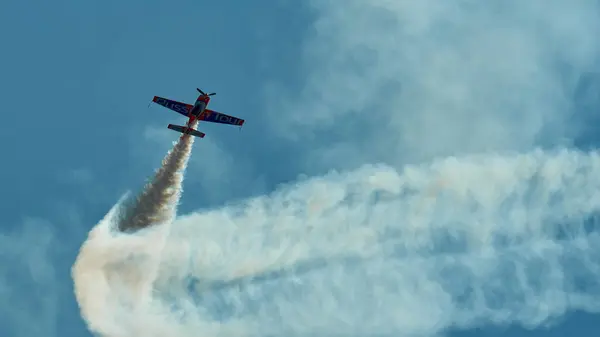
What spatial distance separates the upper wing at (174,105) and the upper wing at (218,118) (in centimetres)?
128

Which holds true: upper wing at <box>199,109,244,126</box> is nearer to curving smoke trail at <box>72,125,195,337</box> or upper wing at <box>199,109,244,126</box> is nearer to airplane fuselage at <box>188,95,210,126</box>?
airplane fuselage at <box>188,95,210,126</box>

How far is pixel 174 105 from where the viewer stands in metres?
85.5

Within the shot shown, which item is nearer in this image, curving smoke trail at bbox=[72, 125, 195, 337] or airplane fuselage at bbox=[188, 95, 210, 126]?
curving smoke trail at bbox=[72, 125, 195, 337]

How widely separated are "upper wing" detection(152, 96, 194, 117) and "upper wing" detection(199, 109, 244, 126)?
1.28 m

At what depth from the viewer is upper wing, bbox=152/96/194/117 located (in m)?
85.1

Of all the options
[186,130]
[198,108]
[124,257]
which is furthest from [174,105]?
[124,257]

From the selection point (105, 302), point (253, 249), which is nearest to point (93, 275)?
point (105, 302)

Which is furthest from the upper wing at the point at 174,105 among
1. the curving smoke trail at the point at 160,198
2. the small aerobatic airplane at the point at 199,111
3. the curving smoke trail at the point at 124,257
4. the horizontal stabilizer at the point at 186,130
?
the curving smoke trail at the point at 124,257

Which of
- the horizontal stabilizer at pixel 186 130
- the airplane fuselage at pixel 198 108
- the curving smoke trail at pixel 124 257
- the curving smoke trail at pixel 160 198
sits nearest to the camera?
the curving smoke trail at pixel 124 257

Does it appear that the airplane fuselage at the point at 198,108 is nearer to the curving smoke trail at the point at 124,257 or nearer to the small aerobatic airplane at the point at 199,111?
the small aerobatic airplane at the point at 199,111

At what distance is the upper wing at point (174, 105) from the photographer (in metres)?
85.1

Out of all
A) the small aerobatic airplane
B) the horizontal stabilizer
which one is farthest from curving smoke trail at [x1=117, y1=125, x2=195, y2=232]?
the small aerobatic airplane

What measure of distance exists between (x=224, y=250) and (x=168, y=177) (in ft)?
24.6

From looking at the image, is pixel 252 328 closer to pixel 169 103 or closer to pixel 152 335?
pixel 152 335
